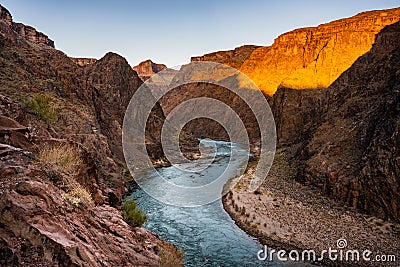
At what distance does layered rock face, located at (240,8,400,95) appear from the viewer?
64.1m

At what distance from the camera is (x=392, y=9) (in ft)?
212

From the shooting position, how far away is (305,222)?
64.5 ft

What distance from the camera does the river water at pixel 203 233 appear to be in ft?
53.2

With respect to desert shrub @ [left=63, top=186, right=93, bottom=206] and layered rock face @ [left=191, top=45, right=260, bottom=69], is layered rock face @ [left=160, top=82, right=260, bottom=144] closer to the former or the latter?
layered rock face @ [left=191, top=45, right=260, bottom=69]

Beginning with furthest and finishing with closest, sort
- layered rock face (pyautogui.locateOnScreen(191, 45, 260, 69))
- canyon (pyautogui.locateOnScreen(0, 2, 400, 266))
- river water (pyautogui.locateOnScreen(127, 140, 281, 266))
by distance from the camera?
layered rock face (pyautogui.locateOnScreen(191, 45, 260, 69)) → river water (pyautogui.locateOnScreen(127, 140, 281, 266)) → canyon (pyautogui.locateOnScreen(0, 2, 400, 266))

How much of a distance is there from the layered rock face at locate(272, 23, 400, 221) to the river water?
28.0ft

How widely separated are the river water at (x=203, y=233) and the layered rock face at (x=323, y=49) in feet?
170

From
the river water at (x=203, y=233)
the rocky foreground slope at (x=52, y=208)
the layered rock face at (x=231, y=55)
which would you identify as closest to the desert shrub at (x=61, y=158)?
the rocky foreground slope at (x=52, y=208)

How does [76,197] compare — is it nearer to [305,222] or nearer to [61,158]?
[61,158]

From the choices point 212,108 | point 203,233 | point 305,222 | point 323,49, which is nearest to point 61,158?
point 203,233

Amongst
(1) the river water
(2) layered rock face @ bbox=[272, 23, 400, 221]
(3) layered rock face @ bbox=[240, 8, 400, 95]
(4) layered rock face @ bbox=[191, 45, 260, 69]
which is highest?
(4) layered rock face @ bbox=[191, 45, 260, 69]

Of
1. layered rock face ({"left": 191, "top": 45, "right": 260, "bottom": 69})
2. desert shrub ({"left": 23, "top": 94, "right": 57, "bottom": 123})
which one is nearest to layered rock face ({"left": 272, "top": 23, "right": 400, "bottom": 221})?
desert shrub ({"left": 23, "top": 94, "right": 57, "bottom": 123})

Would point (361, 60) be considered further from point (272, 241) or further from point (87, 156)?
point (87, 156)

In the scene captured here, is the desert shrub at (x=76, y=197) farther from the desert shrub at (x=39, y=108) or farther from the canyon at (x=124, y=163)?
the desert shrub at (x=39, y=108)
